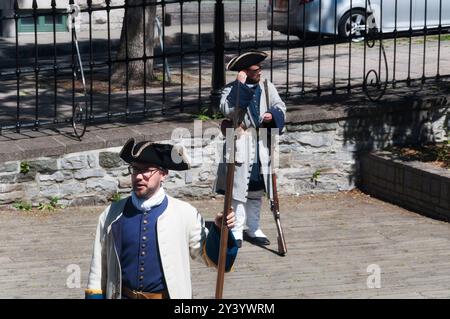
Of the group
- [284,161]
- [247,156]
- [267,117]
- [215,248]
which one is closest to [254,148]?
[247,156]

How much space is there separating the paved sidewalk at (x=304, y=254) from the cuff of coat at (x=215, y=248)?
2067 mm

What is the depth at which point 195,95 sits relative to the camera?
13.7m

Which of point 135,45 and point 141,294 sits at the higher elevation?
point 135,45

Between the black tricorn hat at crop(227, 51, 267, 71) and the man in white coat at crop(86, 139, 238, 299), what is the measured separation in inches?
70.9

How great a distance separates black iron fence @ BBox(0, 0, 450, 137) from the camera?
37.5ft

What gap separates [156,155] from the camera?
658 centimetres

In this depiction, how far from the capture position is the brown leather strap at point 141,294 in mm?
6559

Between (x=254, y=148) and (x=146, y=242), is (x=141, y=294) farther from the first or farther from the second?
(x=254, y=148)

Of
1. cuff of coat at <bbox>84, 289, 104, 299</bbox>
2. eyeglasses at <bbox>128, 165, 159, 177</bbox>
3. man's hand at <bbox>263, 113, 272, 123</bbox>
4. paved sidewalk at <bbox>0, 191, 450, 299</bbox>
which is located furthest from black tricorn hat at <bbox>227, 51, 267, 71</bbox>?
Result: cuff of coat at <bbox>84, 289, 104, 299</bbox>

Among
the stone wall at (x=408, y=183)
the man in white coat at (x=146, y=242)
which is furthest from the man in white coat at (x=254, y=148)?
the man in white coat at (x=146, y=242)

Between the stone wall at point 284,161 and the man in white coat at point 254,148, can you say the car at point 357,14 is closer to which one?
the stone wall at point 284,161

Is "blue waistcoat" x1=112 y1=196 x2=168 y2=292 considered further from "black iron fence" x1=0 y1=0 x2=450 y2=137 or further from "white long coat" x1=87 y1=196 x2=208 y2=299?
"black iron fence" x1=0 y1=0 x2=450 y2=137

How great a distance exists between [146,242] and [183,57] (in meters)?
8.77

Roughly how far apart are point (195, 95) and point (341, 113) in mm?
2544
